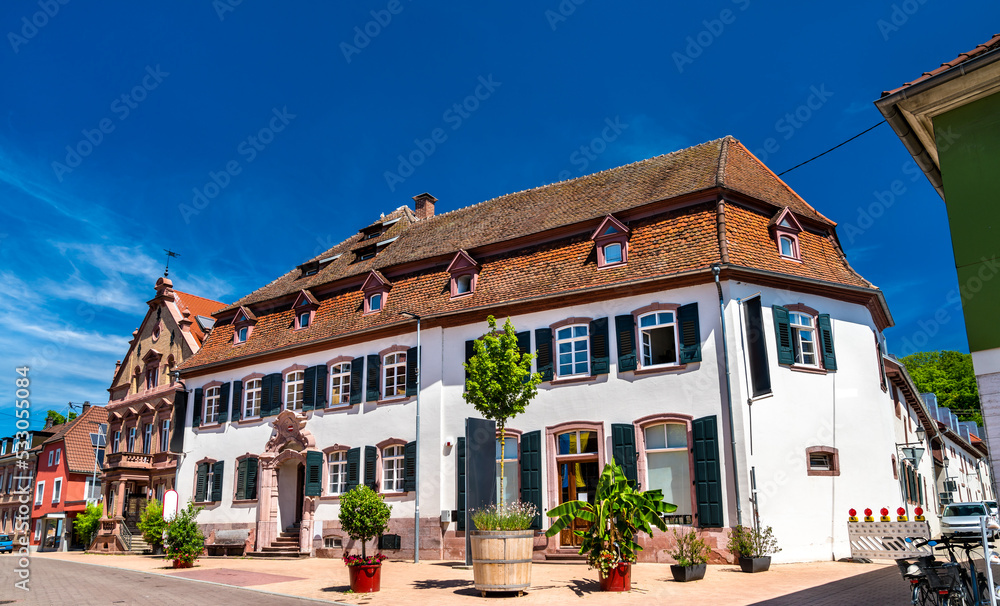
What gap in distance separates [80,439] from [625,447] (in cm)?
4476

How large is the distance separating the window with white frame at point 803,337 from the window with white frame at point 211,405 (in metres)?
20.7

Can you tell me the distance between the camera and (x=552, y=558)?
61.8 ft

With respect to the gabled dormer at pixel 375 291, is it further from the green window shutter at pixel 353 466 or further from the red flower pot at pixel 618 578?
the red flower pot at pixel 618 578

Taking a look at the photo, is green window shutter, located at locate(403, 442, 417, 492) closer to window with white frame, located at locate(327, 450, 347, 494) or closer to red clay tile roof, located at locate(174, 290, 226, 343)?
window with white frame, located at locate(327, 450, 347, 494)

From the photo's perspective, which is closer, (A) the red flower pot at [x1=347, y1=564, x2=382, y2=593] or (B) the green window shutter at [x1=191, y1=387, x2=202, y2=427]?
(A) the red flower pot at [x1=347, y1=564, x2=382, y2=593]

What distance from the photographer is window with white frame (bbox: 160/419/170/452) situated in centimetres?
3072

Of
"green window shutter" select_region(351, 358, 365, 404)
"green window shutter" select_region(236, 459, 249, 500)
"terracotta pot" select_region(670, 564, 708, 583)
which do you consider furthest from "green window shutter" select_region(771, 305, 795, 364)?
"green window shutter" select_region(236, 459, 249, 500)

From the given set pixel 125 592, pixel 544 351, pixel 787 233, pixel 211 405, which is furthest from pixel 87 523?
pixel 787 233

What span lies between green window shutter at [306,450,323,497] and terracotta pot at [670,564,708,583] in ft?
43.5

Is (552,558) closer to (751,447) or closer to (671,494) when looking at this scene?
(671,494)

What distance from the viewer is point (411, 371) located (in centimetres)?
2262

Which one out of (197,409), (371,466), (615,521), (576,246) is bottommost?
(615,521)

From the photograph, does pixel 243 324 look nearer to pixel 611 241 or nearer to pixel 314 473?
pixel 314 473

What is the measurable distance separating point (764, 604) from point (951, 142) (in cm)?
689
